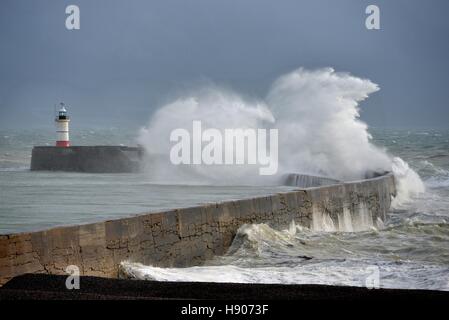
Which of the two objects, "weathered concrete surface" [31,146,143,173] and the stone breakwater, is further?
"weathered concrete surface" [31,146,143,173]

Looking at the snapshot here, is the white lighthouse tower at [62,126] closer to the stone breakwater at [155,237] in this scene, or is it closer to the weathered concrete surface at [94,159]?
the weathered concrete surface at [94,159]

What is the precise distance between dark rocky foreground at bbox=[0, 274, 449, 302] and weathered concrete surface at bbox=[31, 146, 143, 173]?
1974 centimetres

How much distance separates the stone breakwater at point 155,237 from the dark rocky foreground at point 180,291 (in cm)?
24

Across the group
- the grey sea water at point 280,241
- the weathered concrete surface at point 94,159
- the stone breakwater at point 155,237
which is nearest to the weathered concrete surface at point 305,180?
the grey sea water at point 280,241

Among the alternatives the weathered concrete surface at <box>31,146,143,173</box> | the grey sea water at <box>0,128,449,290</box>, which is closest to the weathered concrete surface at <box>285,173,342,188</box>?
the grey sea water at <box>0,128,449,290</box>

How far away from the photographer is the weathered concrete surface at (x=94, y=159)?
2488 centimetres

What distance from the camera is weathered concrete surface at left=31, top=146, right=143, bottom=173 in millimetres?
24875

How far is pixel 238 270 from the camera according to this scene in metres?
6.56

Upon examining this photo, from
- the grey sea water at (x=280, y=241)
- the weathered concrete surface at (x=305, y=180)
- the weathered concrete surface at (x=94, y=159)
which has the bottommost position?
the grey sea water at (x=280, y=241)

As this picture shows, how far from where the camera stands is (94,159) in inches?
Answer: 1000

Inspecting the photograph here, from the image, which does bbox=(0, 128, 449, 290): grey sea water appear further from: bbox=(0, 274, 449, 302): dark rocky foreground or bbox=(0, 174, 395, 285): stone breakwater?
bbox=(0, 274, 449, 302): dark rocky foreground

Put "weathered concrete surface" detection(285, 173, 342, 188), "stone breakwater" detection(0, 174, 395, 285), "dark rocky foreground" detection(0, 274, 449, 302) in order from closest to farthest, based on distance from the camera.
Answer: "dark rocky foreground" detection(0, 274, 449, 302) < "stone breakwater" detection(0, 174, 395, 285) < "weathered concrete surface" detection(285, 173, 342, 188)

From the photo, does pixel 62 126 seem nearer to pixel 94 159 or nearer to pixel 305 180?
pixel 94 159
